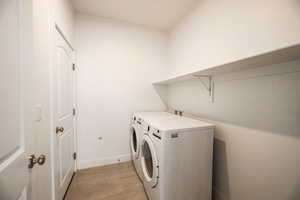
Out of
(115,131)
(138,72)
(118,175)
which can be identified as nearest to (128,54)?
(138,72)

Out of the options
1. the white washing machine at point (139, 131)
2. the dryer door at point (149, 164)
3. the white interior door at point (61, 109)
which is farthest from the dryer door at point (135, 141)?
the white interior door at point (61, 109)

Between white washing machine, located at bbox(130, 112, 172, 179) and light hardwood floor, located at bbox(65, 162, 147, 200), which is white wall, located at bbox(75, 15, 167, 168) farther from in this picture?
white washing machine, located at bbox(130, 112, 172, 179)

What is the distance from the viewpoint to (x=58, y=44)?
136 centimetres

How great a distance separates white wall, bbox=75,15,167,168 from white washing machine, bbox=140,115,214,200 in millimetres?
1193

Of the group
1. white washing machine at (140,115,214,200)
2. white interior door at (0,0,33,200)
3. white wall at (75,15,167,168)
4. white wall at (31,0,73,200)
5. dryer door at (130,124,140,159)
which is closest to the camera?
white interior door at (0,0,33,200)

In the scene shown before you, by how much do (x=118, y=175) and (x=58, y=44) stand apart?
1972 mm

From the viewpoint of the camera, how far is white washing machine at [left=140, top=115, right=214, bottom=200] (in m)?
1.10

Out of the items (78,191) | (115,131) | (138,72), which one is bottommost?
(78,191)

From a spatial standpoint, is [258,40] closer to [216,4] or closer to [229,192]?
[216,4]

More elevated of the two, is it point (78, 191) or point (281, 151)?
point (281, 151)

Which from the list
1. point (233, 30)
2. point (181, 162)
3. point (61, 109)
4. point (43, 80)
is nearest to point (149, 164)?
point (181, 162)

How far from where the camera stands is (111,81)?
7.41 feet

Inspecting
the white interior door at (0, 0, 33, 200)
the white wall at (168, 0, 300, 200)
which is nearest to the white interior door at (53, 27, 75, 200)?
the white interior door at (0, 0, 33, 200)

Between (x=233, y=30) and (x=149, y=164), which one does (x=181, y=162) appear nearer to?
(x=149, y=164)
